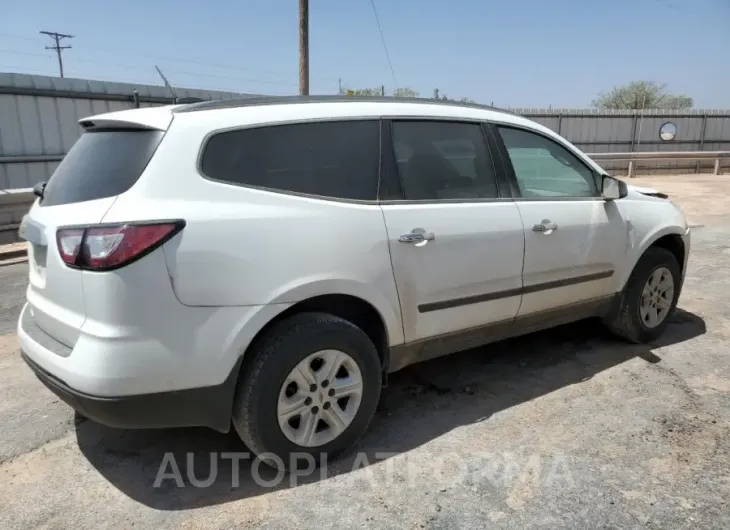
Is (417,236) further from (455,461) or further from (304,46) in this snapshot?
(304,46)

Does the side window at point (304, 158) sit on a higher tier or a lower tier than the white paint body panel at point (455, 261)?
higher

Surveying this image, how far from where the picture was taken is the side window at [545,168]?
143 inches

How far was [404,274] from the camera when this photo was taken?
2953 mm

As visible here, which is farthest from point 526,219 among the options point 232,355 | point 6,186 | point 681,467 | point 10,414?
point 6,186

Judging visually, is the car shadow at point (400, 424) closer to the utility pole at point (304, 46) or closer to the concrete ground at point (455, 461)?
the concrete ground at point (455, 461)

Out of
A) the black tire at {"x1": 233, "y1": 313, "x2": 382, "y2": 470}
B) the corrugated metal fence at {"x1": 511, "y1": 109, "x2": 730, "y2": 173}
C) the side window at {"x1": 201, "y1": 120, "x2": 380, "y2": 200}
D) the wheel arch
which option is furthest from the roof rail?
the corrugated metal fence at {"x1": 511, "y1": 109, "x2": 730, "y2": 173}

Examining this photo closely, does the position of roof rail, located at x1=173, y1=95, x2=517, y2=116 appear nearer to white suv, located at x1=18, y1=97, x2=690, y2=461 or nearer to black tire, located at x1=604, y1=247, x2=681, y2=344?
white suv, located at x1=18, y1=97, x2=690, y2=461

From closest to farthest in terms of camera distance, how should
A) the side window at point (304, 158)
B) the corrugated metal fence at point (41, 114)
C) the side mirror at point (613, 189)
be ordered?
the side window at point (304, 158)
the side mirror at point (613, 189)
the corrugated metal fence at point (41, 114)

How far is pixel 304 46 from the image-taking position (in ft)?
48.3

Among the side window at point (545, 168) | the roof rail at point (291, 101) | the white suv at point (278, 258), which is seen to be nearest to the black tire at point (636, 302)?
the side window at point (545, 168)

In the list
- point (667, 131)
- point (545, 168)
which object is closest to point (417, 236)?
point (545, 168)

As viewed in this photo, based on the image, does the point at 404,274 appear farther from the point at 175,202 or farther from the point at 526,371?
the point at 526,371

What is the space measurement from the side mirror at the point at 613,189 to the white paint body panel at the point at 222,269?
1.10 m

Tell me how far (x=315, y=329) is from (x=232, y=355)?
40cm
